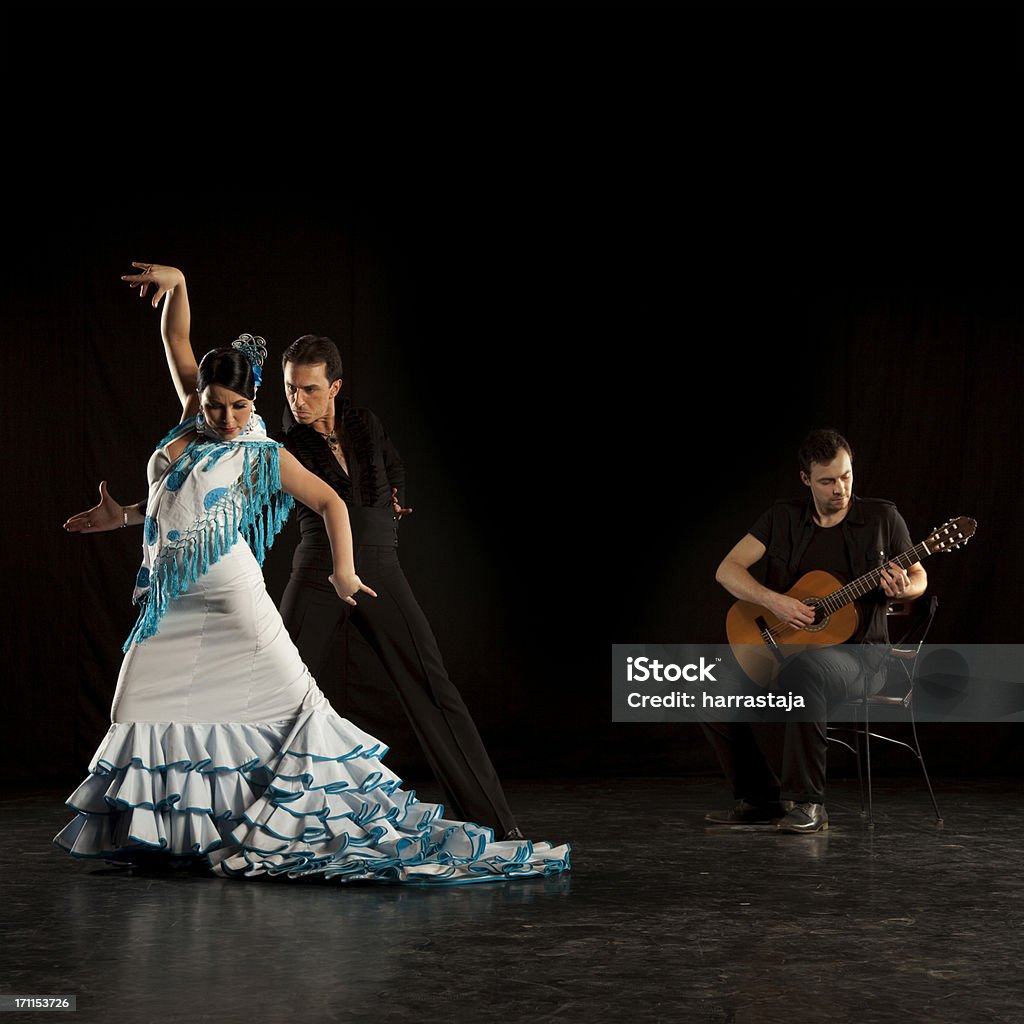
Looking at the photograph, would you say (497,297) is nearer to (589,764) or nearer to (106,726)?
(589,764)

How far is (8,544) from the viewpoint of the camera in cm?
586

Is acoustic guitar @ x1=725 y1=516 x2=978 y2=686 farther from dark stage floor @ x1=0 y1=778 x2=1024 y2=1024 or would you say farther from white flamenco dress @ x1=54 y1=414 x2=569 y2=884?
white flamenco dress @ x1=54 y1=414 x2=569 y2=884

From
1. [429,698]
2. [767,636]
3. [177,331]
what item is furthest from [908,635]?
[177,331]

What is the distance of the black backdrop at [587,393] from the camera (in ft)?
19.7

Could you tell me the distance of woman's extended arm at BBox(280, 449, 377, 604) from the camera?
359cm

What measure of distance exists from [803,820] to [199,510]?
2.02 metres

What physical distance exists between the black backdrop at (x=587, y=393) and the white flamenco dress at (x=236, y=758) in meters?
2.23

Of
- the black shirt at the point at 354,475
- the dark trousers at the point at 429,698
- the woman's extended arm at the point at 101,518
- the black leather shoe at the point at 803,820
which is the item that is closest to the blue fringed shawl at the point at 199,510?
the woman's extended arm at the point at 101,518

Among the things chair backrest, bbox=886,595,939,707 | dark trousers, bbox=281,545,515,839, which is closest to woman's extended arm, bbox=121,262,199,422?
dark trousers, bbox=281,545,515,839

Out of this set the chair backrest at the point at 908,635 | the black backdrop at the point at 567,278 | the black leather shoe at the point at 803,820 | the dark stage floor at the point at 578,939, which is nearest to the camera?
the dark stage floor at the point at 578,939

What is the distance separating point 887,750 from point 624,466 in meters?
1.59

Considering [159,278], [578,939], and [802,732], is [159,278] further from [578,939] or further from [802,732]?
[802,732]

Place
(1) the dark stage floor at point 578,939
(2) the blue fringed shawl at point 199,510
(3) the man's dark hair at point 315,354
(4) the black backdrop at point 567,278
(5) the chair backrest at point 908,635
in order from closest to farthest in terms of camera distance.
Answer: (1) the dark stage floor at point 578,939
(2) the blue fringed shawl at point 199,510
(3) the man's dark hair at point 315,354
(5) the chair backrest at point 908,635
(4) the black backdrop at point 567,278

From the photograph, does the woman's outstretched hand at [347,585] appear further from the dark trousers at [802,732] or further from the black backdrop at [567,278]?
the black backdrop at [567,278]
